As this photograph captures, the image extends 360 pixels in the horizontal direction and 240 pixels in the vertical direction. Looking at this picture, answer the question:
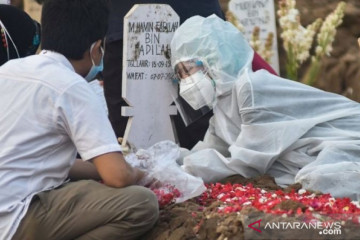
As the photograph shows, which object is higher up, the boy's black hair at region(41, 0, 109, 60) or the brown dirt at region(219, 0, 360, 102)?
the boy's black hair at region(41, 0, 109, 60)

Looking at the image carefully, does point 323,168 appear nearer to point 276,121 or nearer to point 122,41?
point 276,121

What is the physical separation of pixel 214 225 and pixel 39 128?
839mm

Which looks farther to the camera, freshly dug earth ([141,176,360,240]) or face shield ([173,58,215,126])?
face shield ([173,58,215,126])

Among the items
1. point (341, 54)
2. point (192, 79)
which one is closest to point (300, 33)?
point (341, 54)

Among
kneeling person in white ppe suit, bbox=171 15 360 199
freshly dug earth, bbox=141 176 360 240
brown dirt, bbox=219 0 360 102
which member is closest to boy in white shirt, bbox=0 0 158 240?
freshly dug earth, bbox=141 176 360 240

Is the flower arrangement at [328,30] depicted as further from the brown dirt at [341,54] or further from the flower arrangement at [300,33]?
the brown dirt at [341,54]

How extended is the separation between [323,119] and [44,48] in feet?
5.59

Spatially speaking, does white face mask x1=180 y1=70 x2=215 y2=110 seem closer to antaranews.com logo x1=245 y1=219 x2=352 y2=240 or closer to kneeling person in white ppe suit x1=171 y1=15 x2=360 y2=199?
kneeling person in white ppe suit x1=171 y1=15 x2=360 y2=199

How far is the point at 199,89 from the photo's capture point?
527cm

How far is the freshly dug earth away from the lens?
366 cm

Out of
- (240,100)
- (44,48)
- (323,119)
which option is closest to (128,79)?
(240,100)

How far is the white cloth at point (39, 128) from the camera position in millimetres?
3777

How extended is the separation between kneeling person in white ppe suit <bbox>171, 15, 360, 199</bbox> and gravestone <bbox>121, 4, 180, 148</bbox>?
1.34ft

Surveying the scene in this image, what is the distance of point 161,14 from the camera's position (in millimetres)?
5777
